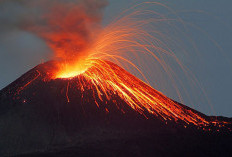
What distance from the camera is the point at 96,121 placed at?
2175 centimetres

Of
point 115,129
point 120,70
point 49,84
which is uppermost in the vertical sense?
point 120,70

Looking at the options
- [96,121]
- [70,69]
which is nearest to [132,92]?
[96,121]

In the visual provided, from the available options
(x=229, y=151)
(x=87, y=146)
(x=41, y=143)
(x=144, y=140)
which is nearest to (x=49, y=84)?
(x=41, y=143)

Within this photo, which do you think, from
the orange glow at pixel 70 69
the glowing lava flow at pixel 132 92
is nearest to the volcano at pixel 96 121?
the glowing lava flow at pixel 132 92

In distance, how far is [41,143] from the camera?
67.1ft

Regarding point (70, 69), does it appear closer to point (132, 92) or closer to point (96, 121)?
point (132, 92)

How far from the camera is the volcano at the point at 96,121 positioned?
1941 cm

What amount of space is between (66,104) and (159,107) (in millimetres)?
7909

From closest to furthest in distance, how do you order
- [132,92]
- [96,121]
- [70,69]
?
[96,121] → [132,92] → [70,69]

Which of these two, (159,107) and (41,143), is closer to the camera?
(41,143)

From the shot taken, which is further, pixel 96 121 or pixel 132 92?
pixel 132 92

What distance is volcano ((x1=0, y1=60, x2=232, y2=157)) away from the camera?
63.7 feet

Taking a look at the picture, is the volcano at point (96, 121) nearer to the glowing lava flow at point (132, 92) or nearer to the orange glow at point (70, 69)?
the glowing lava flow at point (132, 92)

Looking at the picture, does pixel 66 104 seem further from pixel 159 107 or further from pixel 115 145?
pixel 159 107
